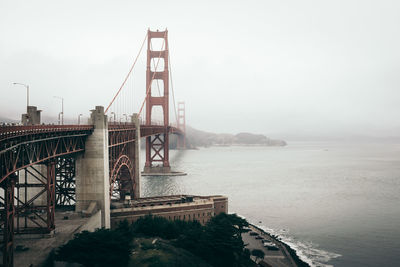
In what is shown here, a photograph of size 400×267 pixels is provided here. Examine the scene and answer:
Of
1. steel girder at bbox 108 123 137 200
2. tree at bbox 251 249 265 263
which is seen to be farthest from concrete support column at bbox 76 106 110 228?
tree at bbox 251 249 265 263

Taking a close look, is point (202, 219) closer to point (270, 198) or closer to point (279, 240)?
point (279, 240)

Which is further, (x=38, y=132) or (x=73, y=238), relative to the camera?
(x=73, y=238)

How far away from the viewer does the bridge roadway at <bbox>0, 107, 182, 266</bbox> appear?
1664cm

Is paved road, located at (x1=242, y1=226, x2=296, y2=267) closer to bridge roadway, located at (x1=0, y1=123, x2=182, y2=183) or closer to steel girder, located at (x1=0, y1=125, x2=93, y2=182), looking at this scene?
bridge roadway, located at (x1=0, y1=123, x2=182, y2=183)

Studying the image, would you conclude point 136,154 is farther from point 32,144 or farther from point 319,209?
point 32,144

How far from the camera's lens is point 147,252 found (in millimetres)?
22344

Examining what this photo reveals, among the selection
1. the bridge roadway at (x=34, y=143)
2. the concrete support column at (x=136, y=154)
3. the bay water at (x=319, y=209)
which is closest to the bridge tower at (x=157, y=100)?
the bay water at (x=319, y=209)

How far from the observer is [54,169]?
890 inches

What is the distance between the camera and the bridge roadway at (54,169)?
16641mm

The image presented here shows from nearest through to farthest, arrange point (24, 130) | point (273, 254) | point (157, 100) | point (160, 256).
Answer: point (24, 130) → point (160, 256) → point (273, 254) → point (157, 100)

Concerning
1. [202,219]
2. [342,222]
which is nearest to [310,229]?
[342,222]

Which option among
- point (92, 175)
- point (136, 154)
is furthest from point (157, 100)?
point (92, 175)

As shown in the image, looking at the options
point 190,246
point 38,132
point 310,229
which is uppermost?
point 38,132

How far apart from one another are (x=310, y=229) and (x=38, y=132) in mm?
30412
